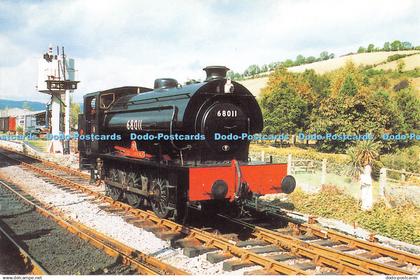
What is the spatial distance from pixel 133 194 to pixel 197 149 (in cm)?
337

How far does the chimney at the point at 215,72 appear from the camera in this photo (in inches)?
376

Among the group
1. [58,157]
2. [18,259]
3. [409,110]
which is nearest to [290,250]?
[18,259]

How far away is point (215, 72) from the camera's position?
9.62 m

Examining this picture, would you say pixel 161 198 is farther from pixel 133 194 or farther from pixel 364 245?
pixel 364 245

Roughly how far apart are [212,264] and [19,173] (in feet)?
48.8

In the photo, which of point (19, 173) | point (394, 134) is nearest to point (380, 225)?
point (19, 173)

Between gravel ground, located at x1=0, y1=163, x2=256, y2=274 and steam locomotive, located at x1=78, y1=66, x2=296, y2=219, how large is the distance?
3.01ft

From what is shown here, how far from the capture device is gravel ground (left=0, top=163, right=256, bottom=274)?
719 cm

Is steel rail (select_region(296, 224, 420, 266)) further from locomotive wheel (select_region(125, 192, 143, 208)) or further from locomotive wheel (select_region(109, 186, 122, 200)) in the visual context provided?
locomotive wheel (select_region(109, 186, 122, 200))

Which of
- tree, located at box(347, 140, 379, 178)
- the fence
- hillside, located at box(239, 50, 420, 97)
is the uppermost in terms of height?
hillside, located at box(239, 50, 420, 97)

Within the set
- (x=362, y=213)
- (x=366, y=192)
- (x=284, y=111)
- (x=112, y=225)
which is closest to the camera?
(x=112, y=225)

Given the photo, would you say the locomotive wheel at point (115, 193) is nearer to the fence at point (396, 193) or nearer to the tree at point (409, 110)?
the fence at point (396, 193)

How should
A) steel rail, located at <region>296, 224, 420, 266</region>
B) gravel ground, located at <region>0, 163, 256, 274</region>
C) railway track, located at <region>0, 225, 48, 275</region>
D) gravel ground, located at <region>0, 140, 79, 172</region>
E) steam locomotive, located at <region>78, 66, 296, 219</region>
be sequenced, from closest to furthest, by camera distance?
railway track, located at <region>0, 225, 48, 275</region> → gravel ground, located at <region>0, 163, 256, 274</region> → steel rail, located at <region>296, 224, 420, 266</region> → steam locomotive, located at <region>78, 66, 296, 219</region> → gravel ground, located at <region>0, 140, 79, 172</region>

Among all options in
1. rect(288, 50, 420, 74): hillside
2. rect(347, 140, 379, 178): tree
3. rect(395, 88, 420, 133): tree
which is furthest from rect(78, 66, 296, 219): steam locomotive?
rect(288, 50, 420, 74): hillside
